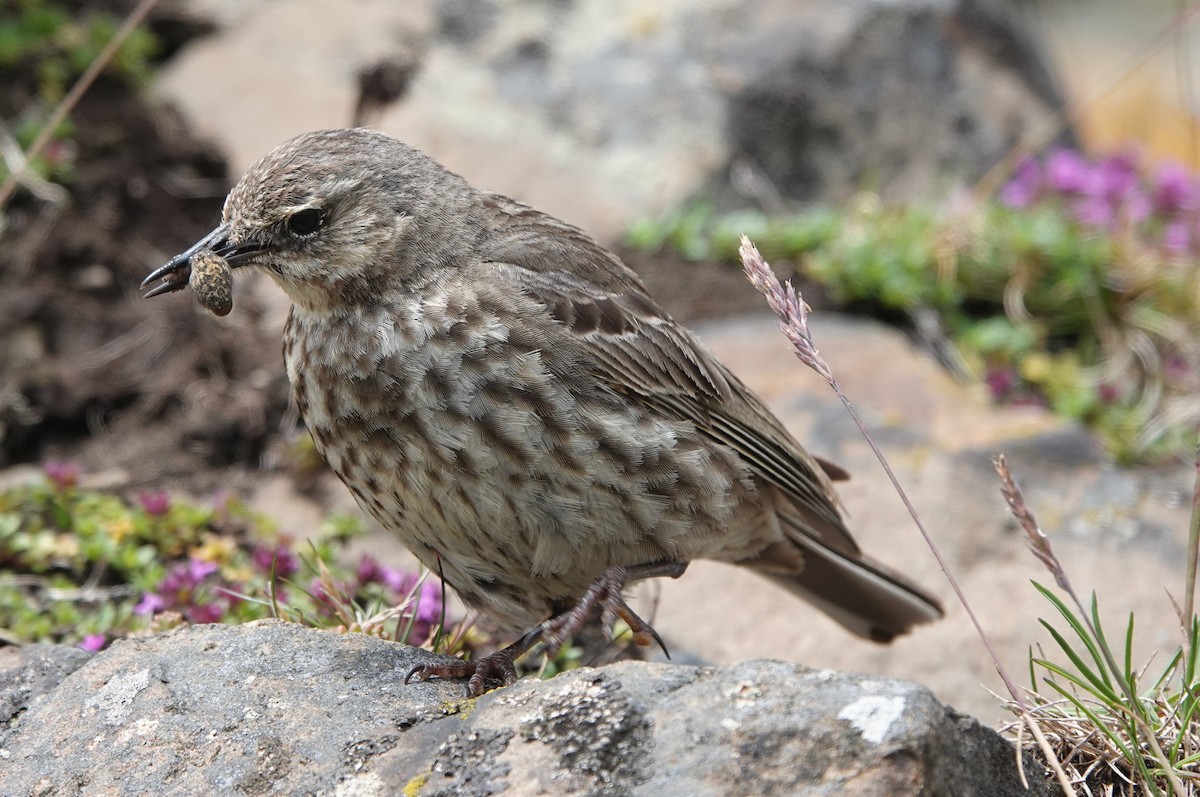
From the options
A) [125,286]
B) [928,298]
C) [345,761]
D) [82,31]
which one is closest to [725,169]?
[928,298]

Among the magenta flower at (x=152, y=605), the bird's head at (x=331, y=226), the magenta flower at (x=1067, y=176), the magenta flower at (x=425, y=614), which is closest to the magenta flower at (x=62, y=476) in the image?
the magenta flower at (x=152, y=605)

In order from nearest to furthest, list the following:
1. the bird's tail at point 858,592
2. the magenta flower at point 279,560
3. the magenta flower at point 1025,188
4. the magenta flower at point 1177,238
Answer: the magenta flower at point 279,560 → the bird's tail at point 858,592 → the magenta flower at point 1177,238 → the magenta flower at point 1025,188

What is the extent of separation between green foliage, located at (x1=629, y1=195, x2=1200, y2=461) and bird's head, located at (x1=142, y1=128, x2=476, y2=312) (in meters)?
3.19

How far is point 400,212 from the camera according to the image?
3.85 metres

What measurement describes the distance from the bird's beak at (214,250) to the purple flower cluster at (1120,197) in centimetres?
481

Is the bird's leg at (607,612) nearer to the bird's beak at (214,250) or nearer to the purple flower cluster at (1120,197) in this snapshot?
the bird's beak at (214,250)

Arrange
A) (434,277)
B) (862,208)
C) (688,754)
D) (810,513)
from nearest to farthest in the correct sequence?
(688,754)
(434,277)
(810,513)
(862,208)

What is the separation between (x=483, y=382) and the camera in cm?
350

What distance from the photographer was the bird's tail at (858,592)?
180 inches

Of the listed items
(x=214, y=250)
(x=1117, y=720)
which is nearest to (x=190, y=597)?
(x=214, y=250)

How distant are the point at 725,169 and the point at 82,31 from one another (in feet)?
12.5

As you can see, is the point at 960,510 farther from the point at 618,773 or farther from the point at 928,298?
the point at 618,773

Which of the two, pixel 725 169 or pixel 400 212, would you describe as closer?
pixel 400 212

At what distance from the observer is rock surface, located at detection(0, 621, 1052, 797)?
7.99ft
